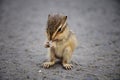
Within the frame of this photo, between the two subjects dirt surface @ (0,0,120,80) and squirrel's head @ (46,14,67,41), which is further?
dirt surface @ (0,0,120,80)

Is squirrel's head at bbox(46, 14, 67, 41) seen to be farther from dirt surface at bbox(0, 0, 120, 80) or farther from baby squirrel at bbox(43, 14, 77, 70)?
dirt surface at bbox(0, 0, 120, 80)

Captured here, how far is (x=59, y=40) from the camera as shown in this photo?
14.8 feet

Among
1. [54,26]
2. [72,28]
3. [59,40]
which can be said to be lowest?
[59,40]

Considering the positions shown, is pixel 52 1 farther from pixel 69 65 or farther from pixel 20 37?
pixel 69 65

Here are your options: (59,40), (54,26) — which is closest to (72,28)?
(59,40)

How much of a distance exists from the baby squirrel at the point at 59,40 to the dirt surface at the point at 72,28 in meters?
0.16

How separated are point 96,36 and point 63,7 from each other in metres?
3.20

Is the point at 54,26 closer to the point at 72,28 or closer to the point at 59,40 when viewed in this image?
the point at 59,40

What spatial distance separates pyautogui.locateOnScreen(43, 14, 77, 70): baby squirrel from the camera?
4.19m

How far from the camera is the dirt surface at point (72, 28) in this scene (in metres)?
4.65

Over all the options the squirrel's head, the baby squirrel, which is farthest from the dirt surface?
the squirrel's head

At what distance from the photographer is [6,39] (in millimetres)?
6594

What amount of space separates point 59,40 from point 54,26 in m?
0.41

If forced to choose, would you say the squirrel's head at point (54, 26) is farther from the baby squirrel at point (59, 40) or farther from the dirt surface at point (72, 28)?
the dirt surface at point (72, 28)
